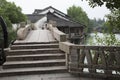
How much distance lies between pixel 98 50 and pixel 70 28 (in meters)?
32.3

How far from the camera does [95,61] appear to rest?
6320 mm

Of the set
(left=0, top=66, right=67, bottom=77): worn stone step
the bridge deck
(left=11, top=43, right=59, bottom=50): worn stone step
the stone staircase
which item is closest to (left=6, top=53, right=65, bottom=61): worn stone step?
the stone staircase

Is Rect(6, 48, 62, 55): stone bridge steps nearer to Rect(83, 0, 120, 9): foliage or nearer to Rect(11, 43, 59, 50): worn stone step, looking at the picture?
Rect(11, 43, 59, 50): worn stone step

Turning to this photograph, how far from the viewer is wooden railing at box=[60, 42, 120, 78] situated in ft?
20.0

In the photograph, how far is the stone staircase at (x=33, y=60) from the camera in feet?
23.2

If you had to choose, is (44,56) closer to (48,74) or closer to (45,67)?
(45,67)

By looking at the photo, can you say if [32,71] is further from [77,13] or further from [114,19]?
[77,13]

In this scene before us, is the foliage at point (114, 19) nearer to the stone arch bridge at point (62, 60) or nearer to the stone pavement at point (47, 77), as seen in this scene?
the stone arch bridge at point (62, 60)

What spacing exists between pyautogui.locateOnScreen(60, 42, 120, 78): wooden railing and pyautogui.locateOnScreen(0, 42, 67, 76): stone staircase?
65 cm

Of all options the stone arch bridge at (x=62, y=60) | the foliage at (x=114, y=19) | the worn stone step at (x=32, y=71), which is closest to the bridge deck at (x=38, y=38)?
the stone arch bridge at (x=62, y=60)

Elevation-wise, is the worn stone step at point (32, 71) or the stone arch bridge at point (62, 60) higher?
the stone arch bridge at point (62, 60)

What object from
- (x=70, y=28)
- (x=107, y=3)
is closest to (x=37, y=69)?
(x=107, y=3)

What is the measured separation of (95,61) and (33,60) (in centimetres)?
263

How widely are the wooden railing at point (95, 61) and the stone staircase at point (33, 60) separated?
655 millimetres
